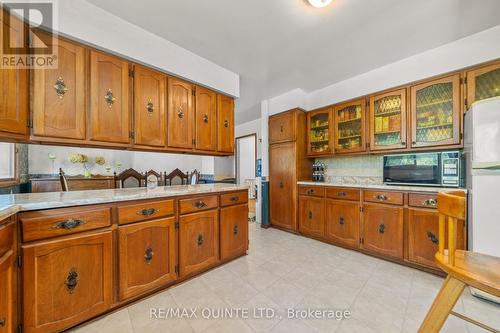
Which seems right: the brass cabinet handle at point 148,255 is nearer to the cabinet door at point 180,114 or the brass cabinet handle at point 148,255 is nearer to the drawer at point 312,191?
the cabinet door at point 180,114

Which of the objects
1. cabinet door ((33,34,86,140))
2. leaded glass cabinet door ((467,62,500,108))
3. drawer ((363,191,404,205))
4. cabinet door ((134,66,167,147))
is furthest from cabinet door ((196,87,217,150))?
leaded glass cabinet door ((467,62,500,108))

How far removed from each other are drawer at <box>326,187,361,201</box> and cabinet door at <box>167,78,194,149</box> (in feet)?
6.57

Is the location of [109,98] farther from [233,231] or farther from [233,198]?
[233,231]

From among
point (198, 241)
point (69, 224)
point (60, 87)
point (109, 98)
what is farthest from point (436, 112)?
point (60, 87)

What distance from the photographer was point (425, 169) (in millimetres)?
2246

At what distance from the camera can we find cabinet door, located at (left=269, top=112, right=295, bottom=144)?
3.27 m

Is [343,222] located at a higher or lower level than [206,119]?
lower

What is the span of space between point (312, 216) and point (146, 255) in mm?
2290

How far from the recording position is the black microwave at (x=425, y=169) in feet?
6.69

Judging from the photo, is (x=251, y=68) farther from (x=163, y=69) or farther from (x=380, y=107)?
(x=380, y=107)

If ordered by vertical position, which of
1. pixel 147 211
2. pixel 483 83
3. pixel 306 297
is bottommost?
pixel 306 297

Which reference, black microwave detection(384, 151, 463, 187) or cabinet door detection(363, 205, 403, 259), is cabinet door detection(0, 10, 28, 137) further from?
black microwave detection(384, 151, 463, 187)

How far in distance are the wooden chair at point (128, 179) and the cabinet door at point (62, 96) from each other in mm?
1882

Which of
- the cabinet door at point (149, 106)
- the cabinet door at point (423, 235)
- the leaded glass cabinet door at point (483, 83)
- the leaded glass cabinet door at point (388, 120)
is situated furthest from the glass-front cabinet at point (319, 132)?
the cabinet door at point (149, 106)
